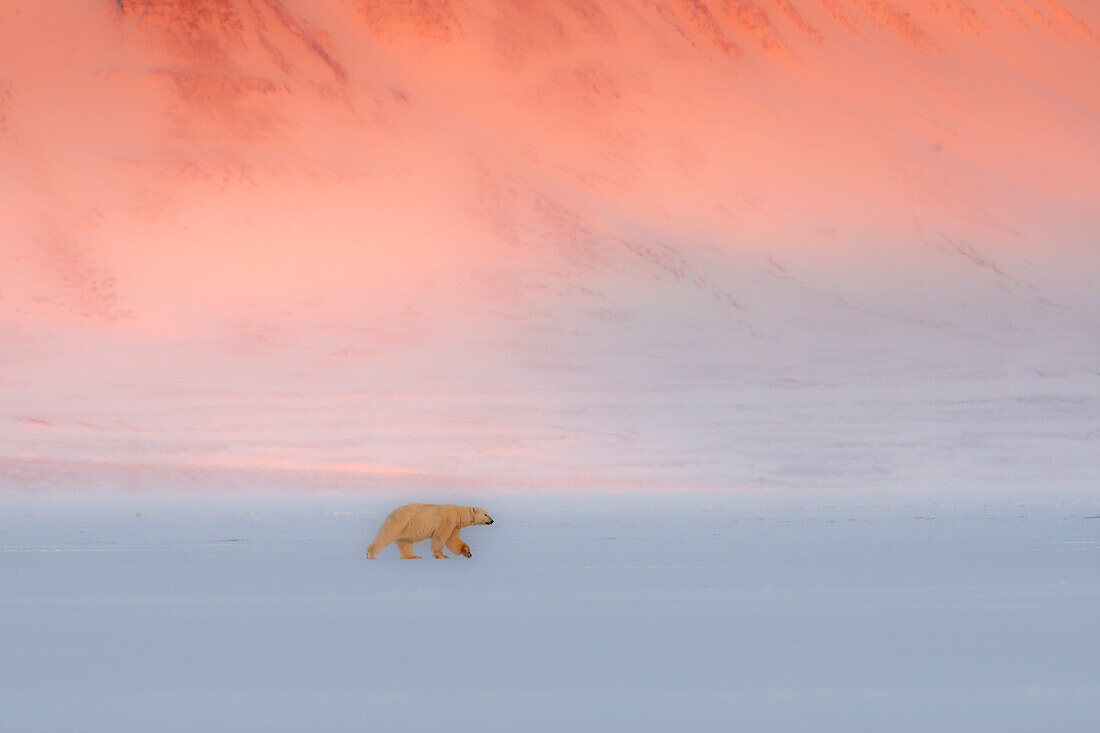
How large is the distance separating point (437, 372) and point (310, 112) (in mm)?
17508

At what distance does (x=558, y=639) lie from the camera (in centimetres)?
582

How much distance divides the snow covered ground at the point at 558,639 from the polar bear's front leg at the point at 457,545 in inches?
11.4

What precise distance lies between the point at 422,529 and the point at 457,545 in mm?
267

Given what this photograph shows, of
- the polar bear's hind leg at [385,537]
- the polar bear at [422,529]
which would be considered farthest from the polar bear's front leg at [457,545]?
the polar bear's hind leg at [385,537]

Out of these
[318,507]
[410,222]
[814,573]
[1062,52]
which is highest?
[1062,52]

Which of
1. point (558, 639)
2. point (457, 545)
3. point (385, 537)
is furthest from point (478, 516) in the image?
point (558, 639)

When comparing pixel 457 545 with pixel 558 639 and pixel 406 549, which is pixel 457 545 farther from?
pixel 558 639

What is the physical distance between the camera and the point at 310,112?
59.7 meters

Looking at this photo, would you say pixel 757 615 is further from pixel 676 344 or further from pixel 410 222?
pixel 410 222

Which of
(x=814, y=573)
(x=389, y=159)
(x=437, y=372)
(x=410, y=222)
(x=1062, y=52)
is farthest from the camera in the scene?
(x=1062, y=52)

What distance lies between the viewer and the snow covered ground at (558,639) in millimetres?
4461

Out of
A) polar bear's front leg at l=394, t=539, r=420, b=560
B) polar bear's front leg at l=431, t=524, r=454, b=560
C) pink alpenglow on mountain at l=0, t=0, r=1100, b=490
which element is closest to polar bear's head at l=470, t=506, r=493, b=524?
polar bear's front leg at l=431, t=524, r=454, b=560

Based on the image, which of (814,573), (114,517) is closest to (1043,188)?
(114,517)

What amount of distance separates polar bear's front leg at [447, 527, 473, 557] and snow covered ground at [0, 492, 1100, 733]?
289 millimetres
